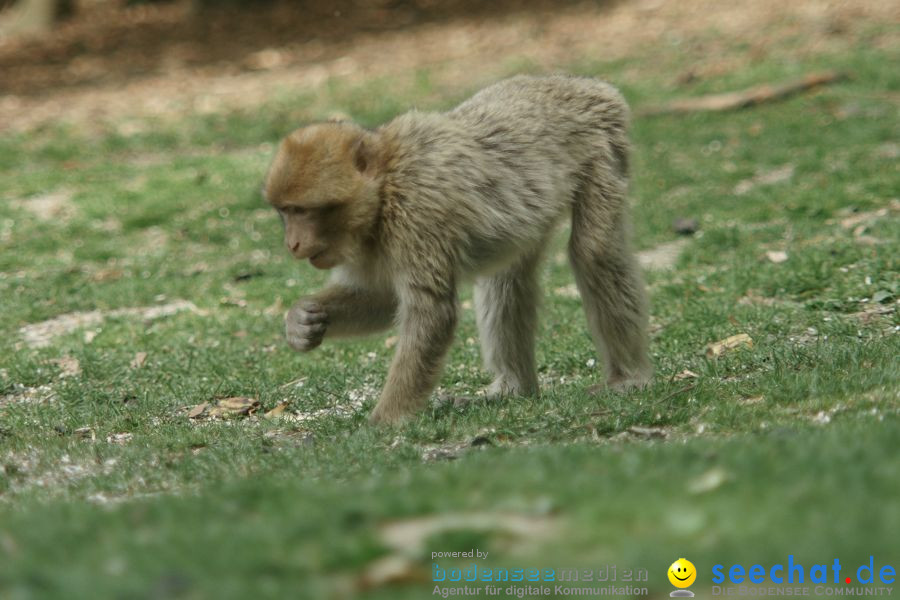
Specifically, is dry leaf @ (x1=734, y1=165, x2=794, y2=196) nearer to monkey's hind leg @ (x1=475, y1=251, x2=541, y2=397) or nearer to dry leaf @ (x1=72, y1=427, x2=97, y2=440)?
monkey's hind leg @ (x1=475, y1=251, x2=541, y2=397)

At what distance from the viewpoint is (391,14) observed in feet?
76.6

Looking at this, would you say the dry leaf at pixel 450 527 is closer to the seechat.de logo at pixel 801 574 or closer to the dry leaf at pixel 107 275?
the seechat.de logo at pixel 801 574

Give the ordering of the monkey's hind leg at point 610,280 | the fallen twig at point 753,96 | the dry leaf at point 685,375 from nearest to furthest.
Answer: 1. the monkey's hind leg at point 610,280
2. the dry leaf at point 685,375
3. the fallen twig at point 753,96

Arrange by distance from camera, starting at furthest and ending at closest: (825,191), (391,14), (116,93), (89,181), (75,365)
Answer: (391,14), (116,93), (89,181), (825,191), (75,365)

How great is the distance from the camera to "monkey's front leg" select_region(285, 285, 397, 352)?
22.7ft

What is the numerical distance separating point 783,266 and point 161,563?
7.24 metres

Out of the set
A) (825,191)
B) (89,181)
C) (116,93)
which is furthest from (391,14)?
(825,191)

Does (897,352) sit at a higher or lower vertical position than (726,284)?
higher

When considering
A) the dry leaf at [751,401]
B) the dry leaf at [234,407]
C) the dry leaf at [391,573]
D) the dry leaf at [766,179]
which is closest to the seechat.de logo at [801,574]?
the dry leaf at [391,573]

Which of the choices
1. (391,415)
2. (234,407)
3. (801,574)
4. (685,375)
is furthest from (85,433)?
(801,574)

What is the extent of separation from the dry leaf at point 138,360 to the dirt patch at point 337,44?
942 cm

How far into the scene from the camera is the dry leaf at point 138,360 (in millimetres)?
9078

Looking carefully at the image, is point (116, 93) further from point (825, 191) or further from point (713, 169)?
point (825, 191)

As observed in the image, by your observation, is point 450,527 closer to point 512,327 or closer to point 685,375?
point 512,327
